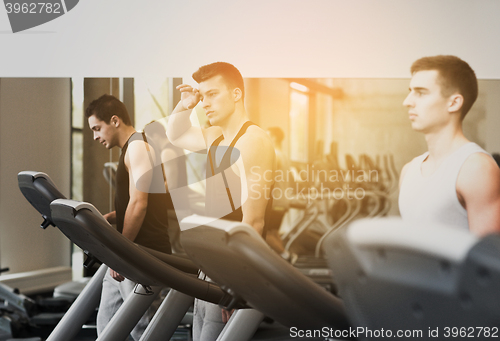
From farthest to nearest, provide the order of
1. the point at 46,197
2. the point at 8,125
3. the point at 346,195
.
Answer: the point at 8,125, the point at 346,195, the point at 46,197

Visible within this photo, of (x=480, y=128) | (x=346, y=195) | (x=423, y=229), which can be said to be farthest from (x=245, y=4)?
(x=423, y=229)

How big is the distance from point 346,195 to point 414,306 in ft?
8.58

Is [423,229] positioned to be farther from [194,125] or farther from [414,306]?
[194,125]

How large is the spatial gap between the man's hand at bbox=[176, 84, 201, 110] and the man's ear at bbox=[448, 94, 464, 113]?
1325mm

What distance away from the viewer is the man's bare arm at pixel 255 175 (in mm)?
1908

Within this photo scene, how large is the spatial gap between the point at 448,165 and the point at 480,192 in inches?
7.0

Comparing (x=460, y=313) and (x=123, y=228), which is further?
(x=123, y=228)

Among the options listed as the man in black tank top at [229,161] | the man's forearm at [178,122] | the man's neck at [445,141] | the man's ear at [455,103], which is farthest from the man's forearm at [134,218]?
the man's ear at [455,103]

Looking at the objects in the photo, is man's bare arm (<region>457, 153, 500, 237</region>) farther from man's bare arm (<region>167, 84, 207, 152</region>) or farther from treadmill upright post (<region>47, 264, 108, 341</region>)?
treadmill upright post (<region>47, 264, 108, 341</region>)

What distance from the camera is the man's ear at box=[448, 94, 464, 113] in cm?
176

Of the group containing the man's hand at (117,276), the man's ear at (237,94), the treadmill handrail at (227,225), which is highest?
the man's ear at (237,94)

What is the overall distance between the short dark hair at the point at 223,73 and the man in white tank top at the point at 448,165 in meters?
0.89

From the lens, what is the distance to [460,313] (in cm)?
45

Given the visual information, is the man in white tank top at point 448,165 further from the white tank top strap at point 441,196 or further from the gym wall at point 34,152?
the gym wall at point 34,152
